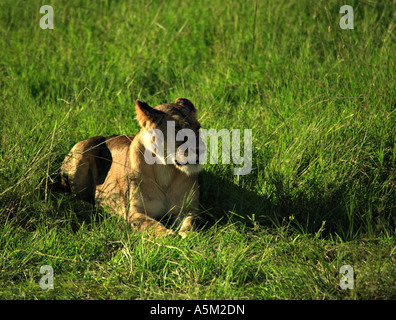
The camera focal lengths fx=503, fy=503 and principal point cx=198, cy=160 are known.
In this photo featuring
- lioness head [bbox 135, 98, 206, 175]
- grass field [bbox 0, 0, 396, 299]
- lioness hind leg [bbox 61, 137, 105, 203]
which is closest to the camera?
grass field [bbox 0, 0, 396, 299]

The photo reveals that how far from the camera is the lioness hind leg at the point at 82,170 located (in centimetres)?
451

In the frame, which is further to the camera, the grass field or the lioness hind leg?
the lioness hind leg

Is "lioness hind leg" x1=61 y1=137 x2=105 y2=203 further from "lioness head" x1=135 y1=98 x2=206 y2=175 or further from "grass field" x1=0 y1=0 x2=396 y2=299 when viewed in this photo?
"lioness head" x1=135 y1=98 x2=206 y2=175

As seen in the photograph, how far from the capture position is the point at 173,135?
3.88 meters

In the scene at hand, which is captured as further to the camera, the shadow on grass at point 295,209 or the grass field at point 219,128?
the shadow on grass at point 295,209

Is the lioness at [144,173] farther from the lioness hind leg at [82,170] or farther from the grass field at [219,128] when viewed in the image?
the grass field at [219,128]

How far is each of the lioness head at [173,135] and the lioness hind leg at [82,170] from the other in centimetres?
70

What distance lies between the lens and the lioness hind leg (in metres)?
4.51

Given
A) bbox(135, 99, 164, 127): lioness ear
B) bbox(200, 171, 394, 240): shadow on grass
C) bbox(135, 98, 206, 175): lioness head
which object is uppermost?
bbox(135, 99, 164, 127): lioness ear

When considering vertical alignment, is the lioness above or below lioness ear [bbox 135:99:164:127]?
below

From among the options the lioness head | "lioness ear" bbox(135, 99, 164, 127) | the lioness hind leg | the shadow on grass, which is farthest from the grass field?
"lioness ear" bbox(135, 99, 164, 127)

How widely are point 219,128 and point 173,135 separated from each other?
1.01 meters

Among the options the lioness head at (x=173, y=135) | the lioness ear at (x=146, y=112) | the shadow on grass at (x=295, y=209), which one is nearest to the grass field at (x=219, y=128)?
the shadow on grass at (x=295, y=209)

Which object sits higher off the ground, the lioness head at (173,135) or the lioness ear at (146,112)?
the lioness ear at (146,112)
